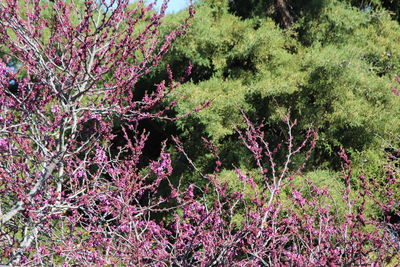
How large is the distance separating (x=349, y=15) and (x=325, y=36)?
0.50m

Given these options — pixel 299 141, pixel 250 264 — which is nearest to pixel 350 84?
pixel 299 141

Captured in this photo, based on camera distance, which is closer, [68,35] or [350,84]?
[68,35]

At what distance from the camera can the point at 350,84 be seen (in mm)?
6062

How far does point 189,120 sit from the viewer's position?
6.12 m

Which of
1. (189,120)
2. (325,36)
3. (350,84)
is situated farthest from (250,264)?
(325,36)

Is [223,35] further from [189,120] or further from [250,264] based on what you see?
[250,264]

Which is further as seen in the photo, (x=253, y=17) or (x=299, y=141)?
(x=253, y=17)

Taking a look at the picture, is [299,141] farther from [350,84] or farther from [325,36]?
[325,36]

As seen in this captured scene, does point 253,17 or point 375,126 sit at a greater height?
point 253,17

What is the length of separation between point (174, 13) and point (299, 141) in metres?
3.31

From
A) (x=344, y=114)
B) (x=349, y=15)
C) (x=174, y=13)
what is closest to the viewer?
(x=344, y=114)

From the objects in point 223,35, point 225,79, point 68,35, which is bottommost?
point 225,79

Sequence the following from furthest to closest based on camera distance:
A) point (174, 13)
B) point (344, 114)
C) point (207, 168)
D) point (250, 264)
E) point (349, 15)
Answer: point (174, 13)
point (349, 15)
point (207, 168)
point (344, 114)
point (250, 264)

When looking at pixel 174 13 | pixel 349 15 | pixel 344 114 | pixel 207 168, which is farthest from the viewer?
pixel 174 13
